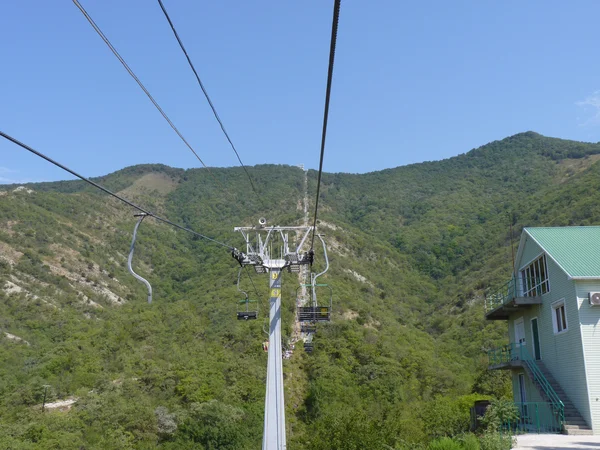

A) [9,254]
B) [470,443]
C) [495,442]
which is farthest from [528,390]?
[9,254]

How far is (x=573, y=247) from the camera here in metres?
24.5

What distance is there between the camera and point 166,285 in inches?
3748

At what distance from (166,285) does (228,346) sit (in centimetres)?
2442

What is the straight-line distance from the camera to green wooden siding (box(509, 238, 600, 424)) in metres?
21.4

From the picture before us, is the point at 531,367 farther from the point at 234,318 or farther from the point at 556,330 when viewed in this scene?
the point at 234,318

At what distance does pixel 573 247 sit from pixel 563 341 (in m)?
4.05

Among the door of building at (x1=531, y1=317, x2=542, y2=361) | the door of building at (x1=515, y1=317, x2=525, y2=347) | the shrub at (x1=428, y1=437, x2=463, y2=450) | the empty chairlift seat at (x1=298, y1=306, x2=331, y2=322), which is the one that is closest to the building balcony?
the door of building at (x1=515, y1=317, x2=525, y2=347)

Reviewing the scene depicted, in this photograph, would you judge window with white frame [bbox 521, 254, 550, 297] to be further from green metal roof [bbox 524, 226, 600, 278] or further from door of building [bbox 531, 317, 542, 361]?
door of building [bbox 531, 317, 542, 361]

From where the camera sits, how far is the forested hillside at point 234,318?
5675 centimetres

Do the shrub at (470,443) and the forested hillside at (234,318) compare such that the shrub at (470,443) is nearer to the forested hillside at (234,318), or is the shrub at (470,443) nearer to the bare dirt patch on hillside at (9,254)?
the forested hillside at (234,318)

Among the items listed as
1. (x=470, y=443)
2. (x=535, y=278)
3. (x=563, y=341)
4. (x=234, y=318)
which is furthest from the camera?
(x=234, y=318)

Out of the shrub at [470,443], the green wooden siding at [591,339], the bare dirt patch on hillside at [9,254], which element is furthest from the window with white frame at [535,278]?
the bare dirt patch on hillside at [9,254]

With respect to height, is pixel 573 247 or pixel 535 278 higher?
pixel 573 247

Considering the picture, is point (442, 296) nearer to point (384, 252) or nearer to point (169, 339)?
point (384, 252)
